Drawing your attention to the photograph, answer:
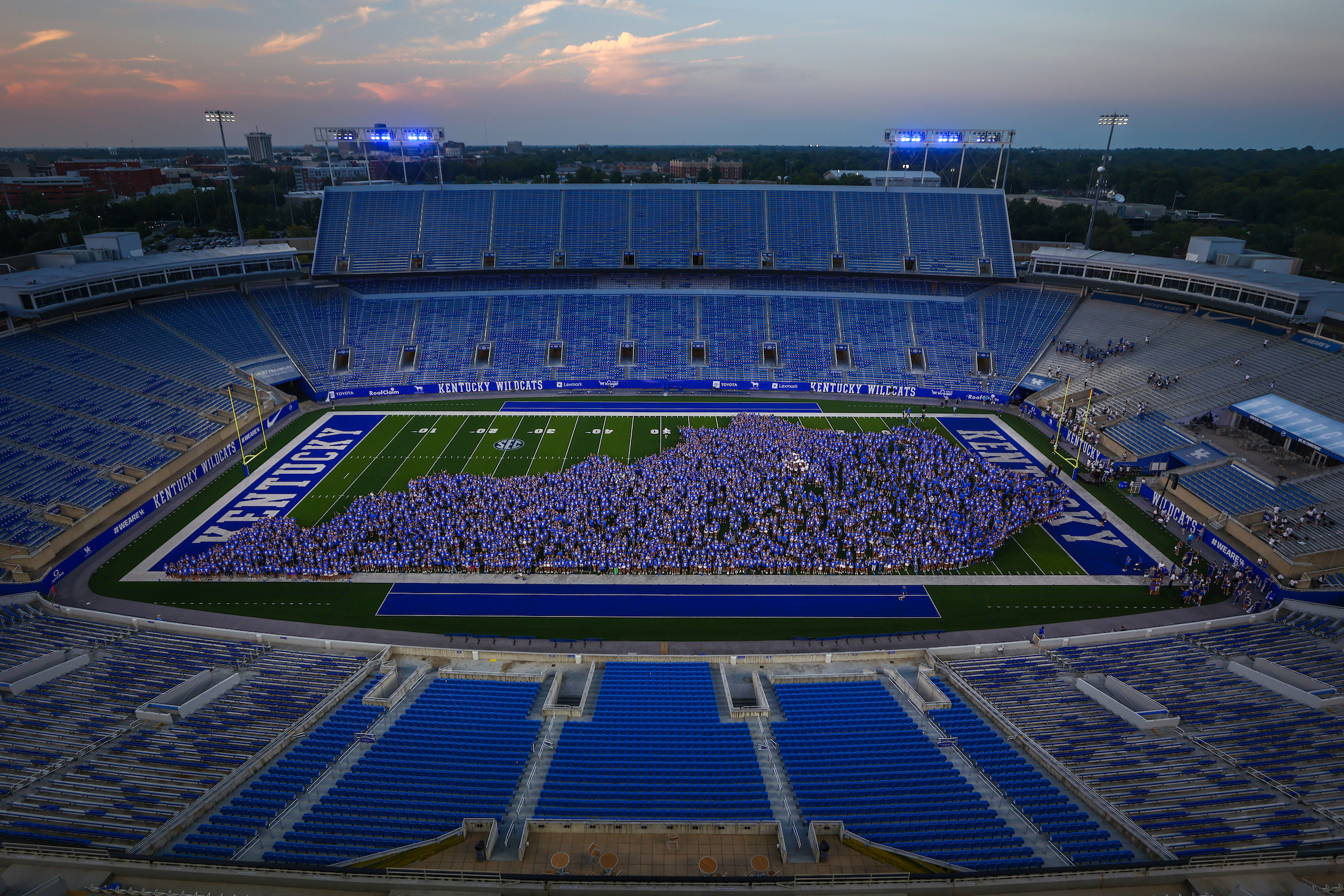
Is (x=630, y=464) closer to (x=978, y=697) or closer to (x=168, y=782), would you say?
(x=978, y=697)

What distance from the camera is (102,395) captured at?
29.9 meters

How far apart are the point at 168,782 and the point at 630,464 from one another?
18.7 metres

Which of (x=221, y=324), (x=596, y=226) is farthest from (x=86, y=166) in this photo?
(x=596, y=226)

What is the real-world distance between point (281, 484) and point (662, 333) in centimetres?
2324

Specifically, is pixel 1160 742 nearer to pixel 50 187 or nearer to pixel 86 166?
pixel 50 187

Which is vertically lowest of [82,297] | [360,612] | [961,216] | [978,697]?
[360,612]

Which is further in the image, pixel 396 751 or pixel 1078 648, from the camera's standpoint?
pixel 1078 648

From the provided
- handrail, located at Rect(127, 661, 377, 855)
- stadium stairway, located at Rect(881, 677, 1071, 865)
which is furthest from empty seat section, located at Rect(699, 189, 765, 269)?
handrail, located at Rect(127, 661, 377, 855)

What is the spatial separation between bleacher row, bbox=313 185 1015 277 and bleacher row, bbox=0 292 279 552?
963 centimetres

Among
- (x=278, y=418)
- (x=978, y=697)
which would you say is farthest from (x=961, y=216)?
(x=278, y=418)

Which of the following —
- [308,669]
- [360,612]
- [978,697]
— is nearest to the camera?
[978,697]

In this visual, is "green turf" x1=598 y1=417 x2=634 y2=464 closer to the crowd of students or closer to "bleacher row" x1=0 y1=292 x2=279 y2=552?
the crowd of students

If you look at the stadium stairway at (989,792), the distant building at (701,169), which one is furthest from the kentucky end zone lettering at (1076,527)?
the distant building at (701,169)

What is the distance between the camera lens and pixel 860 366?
135 ft
